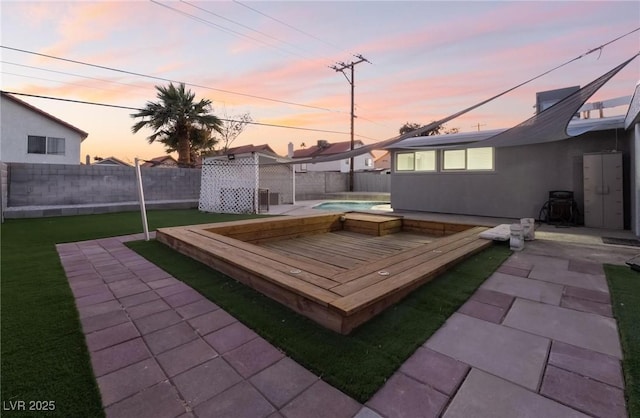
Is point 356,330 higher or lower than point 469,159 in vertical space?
lower

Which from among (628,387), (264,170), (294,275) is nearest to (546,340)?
(628,387)

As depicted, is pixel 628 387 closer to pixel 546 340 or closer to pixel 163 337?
pixel 546 340

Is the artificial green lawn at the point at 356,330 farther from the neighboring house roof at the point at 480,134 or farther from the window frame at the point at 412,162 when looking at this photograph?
the window frame at the point at 412,162

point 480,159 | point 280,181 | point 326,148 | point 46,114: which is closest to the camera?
point 480,159

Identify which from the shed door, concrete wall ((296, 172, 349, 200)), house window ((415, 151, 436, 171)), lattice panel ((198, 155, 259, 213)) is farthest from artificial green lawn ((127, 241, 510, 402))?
concrete wall ((296, 172, 349, 200))

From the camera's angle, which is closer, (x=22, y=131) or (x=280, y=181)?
(x=22, y=131)

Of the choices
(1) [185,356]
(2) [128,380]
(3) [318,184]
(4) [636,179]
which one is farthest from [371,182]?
(2) [128,380]

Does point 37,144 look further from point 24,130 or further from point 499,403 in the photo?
point 499,403

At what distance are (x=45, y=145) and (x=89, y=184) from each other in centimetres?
731

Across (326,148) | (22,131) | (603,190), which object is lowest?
(603,190)

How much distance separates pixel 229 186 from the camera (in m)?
9.37

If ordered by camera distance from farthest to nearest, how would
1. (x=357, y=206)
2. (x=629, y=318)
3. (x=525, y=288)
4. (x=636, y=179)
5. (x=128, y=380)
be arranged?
(x=357, y=206), (x=636, y=179), (x=525, y=288), (x=629, y=318), (x=128, y=380)

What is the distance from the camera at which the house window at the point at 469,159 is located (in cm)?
747

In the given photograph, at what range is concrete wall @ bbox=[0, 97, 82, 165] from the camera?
39.7 feet
